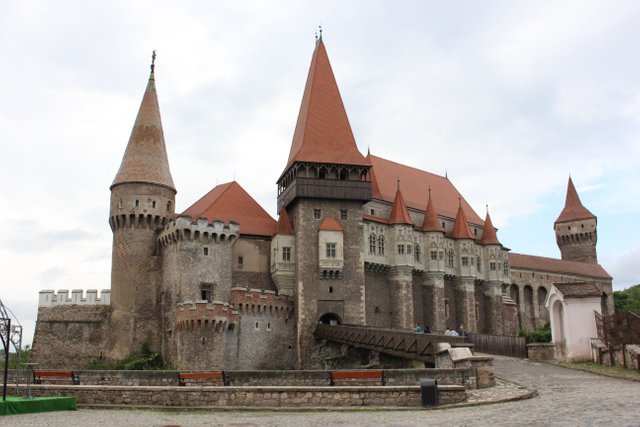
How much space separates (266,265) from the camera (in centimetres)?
4444

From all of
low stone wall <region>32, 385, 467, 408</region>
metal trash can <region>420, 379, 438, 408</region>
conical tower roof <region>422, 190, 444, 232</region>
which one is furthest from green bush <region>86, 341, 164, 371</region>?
metal trash can <region>420, 379, 438, 408</region>

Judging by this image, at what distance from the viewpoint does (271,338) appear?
4128 centimetres

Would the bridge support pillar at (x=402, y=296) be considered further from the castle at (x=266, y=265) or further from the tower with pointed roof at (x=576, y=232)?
the tower with pointed roof at (x=576, y=232)

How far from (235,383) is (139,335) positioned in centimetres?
2262

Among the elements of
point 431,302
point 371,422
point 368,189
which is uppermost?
point 368,189

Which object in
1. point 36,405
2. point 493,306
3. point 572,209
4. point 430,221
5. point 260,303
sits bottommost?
point 36,405

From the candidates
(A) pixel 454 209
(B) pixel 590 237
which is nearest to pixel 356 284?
(A) pixel 454 209

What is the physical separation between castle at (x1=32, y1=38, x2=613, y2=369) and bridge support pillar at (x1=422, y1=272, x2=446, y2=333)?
78 mm

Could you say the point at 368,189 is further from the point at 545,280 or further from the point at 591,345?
the point at 545,280

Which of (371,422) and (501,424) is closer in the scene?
(501,424)

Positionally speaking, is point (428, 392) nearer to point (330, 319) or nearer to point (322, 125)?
point (330, 319)

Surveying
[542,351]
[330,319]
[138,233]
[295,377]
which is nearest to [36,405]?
[295,377]

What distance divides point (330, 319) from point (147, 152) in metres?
16.1

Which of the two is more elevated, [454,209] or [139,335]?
[454,209]
